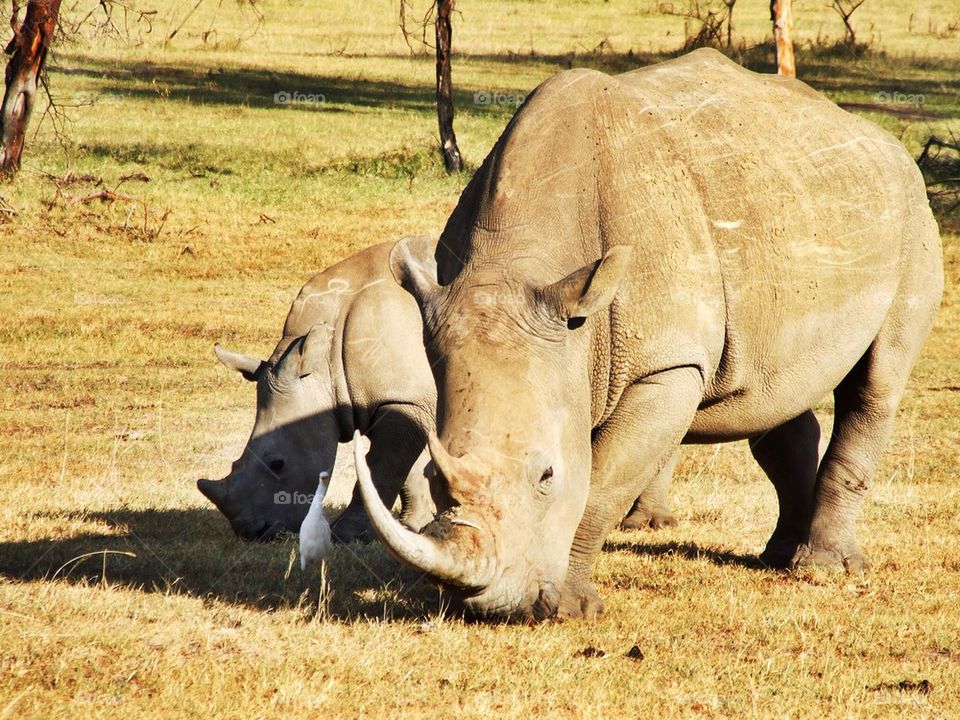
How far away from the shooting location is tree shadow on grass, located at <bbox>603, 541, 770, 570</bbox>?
8031 millimetres

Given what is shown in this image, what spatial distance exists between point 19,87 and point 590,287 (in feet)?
56.9

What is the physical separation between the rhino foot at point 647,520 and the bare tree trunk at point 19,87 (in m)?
14.3

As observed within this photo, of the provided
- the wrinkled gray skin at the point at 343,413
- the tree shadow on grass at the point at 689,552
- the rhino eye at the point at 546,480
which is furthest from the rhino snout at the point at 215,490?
the rhino eye at the point at 546,480

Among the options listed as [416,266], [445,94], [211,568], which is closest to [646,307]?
[416,266]

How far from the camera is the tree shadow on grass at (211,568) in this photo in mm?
6508

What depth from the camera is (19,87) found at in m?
21.0

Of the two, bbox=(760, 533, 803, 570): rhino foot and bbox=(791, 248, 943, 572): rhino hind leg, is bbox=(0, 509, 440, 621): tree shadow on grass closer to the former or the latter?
bbox=(760, 533, 803, 570): rhino foot

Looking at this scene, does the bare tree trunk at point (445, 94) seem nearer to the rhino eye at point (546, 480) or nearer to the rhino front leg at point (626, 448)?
the rhino front leg at point (626, 448)

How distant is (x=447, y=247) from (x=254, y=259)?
496 inches

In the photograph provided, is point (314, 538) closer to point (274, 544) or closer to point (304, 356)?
point (274, 544)

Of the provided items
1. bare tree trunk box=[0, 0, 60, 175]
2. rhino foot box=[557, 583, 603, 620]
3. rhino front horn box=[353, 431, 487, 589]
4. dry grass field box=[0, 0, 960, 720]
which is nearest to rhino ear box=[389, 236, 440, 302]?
rhino front horn box=[353, 431, 487, 589]

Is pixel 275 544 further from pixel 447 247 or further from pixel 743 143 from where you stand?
pixel 743 143

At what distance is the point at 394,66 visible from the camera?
116ft

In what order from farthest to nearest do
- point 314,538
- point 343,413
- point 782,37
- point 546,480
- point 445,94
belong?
point 445,94
point 782,37
point 343,413
point 314,538
point 546,480
